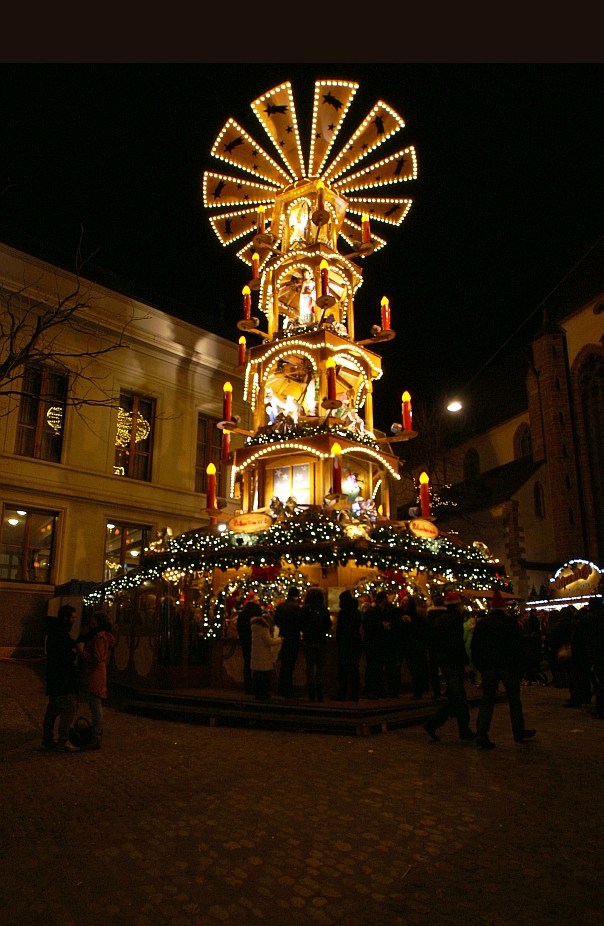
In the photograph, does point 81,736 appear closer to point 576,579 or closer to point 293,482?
point 293,482

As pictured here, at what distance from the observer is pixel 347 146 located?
17.0 m

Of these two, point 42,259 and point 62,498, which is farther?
point 42,259

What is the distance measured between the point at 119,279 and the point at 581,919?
939 inches

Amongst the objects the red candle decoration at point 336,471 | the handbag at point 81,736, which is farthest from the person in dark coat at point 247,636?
the red candle decoration at point 336,471

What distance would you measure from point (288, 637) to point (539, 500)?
23.9 meters

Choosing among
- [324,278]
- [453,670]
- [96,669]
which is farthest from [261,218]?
[453,670]

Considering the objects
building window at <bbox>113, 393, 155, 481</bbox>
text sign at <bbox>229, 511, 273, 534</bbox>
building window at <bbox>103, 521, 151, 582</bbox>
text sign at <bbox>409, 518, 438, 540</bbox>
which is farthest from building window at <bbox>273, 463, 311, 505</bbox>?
building window at <bbox>113, 393, 155, 481</bbox>

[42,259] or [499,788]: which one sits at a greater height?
[42,259]

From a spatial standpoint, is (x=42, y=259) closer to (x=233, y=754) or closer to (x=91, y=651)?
(x=91, y=651)

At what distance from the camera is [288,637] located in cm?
963

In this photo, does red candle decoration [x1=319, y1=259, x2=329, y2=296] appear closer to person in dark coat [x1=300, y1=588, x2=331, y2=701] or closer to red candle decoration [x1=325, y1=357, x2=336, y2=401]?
red candle decoration [x1=325, y1=357, x2=336, y2=401]

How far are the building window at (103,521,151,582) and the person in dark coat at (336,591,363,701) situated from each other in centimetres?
1121

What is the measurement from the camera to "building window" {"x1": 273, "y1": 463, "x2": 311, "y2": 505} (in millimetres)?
14930

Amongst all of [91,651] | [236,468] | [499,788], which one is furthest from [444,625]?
[236,468]
